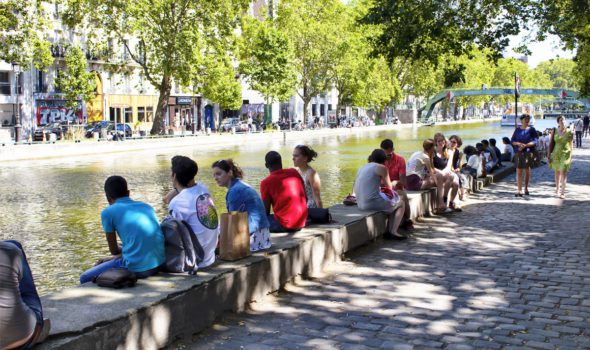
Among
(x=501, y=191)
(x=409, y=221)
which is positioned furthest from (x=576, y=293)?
(x=501, y=191)

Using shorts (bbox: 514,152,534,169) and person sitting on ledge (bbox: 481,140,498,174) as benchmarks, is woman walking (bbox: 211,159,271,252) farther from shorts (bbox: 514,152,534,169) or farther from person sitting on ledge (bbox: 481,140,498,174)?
person sitting on ledge (bbox: 481,140,498,174)

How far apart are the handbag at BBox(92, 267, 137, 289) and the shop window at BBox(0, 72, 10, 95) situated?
170ft

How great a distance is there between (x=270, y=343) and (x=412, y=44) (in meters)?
13.7

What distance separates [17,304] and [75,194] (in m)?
15.0

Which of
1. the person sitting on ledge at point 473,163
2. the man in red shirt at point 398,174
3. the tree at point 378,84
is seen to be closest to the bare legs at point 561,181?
the person sitting on ledge at point 473,163

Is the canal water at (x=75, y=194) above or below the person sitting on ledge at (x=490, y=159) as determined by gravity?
below

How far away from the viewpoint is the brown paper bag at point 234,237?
6574mm

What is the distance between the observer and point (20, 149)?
33.0 meters

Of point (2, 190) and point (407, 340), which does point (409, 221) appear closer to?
point (407, 340)

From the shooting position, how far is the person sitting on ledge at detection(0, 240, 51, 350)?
373 centimetres

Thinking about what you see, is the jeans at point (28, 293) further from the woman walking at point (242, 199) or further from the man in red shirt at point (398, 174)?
the man in red shirt at point (398, 174)

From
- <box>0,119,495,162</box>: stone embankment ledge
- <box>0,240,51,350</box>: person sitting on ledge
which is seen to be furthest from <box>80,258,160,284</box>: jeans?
Result: <box>0,119,495,162</box>: stone embankment ledge

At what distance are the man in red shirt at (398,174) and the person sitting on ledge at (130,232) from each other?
214 inches

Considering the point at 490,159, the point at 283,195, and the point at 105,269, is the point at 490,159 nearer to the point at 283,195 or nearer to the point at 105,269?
the point at 283,195
